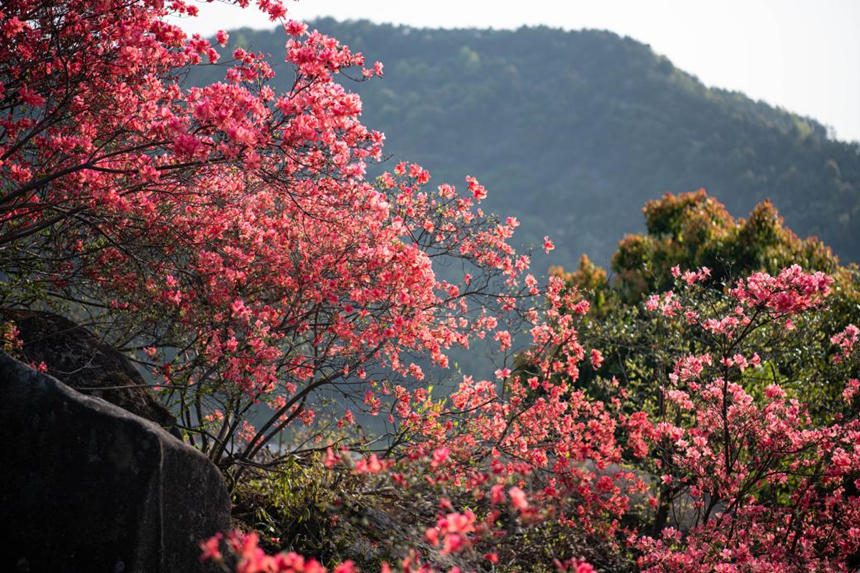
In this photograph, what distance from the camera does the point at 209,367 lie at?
518 cm

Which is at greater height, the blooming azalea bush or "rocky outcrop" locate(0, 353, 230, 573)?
the blooming azalea bush

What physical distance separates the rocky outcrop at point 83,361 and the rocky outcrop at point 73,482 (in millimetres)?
1213

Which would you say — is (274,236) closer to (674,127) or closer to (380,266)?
(380,266)

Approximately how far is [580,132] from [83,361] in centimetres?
10618

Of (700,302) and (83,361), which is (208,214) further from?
(700,302)

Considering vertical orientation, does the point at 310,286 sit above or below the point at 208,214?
below

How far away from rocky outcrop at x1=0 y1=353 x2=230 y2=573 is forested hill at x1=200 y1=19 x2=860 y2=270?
76.3 m

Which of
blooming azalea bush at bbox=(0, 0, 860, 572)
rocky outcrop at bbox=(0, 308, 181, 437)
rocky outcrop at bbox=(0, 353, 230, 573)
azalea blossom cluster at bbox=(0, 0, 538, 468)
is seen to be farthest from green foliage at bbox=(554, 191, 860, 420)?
rocky outcrop at bbox=(0, 353, 230, 573)

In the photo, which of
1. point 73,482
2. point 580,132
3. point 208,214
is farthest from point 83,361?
point 580,132

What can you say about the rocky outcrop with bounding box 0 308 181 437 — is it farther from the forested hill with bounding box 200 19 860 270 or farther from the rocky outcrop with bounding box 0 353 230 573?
the forested hill with bounding box 200 19 860 270

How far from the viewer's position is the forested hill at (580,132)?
8119cm

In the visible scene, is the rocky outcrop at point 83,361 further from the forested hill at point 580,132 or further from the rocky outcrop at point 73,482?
the forested hill at point 580,132

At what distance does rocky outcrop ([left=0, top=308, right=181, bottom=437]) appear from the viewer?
489cm

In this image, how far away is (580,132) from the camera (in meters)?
105
